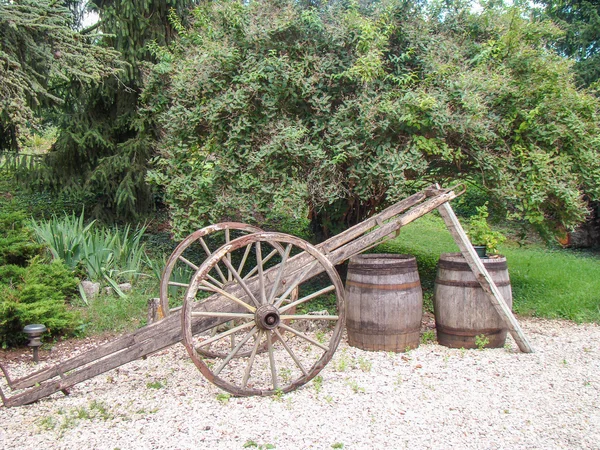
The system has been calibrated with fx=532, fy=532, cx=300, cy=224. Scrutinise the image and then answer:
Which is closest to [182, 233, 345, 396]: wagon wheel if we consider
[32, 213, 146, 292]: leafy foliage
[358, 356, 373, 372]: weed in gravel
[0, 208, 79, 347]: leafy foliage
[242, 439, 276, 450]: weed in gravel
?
[358, 356, 373, 372]: weed in gravel

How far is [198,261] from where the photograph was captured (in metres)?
7.56

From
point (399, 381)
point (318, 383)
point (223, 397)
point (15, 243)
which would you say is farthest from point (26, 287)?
A: point (399, 381)

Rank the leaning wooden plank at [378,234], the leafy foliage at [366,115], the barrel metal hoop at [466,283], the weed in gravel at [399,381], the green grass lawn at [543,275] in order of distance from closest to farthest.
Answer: the weed in gravel at [399,381], the leaning wooden plank at [378,234], the barrel metal hoop at [466,283], the leafy foliage at [366,115], the green grass lawn at [543,275]

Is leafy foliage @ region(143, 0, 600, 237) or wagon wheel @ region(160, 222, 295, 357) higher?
leafy foliage @ region(143, 0, 600, 237)

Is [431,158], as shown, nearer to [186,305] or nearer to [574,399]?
[574,399]

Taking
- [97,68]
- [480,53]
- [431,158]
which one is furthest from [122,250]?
[480,53]

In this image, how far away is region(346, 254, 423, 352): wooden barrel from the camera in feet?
15.0

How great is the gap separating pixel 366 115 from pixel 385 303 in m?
1.88

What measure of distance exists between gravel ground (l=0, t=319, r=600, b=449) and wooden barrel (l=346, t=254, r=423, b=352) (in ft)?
0.44

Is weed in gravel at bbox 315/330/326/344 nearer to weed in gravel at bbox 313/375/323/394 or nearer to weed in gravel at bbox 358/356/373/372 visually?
weed in gravel at bbox 358/356/373/372

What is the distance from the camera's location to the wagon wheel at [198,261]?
446 cm

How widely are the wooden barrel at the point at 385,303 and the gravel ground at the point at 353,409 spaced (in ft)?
0.44

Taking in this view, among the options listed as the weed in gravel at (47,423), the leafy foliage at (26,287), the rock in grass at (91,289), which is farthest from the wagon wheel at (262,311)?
the rock in grass at (91,289)

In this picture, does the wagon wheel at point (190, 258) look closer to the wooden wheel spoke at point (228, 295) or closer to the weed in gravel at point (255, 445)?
the wooden wheel spoke at point (228, 295)
